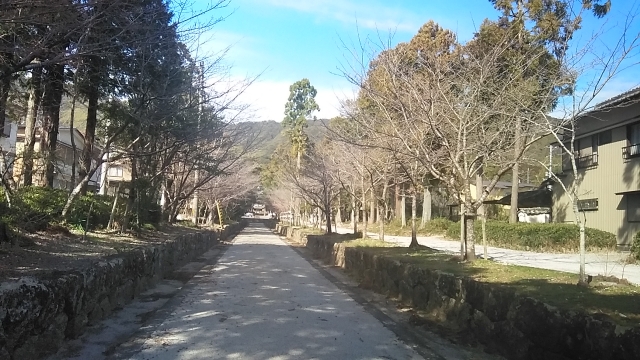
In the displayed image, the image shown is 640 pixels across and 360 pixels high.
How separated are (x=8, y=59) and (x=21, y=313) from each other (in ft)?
16.7

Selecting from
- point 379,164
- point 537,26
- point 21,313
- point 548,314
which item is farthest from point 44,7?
point 379,164

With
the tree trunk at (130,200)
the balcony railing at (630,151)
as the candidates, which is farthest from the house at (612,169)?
the tree trunk at (130,200)

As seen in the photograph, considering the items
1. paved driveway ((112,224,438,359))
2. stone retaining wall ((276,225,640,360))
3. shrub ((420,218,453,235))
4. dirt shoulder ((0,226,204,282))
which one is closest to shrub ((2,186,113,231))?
dirt shoulder ((0,226,204,282))

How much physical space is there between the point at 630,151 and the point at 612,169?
1.42 m

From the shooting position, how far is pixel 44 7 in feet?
21.2

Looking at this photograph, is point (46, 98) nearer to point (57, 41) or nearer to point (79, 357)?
point (57, 41)

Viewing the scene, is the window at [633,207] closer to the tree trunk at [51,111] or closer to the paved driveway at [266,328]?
the paved driveway at [266,328]

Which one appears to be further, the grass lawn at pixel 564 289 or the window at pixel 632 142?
the window at pixel 632 142

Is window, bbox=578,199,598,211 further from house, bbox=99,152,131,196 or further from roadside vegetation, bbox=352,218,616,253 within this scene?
house, bbox=99,152,131,196

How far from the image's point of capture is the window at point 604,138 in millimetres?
23172

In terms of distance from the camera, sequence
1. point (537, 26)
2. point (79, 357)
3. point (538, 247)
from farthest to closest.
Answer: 1. point (538, 247)
2. point (537, 26)
3. point (79, 357)

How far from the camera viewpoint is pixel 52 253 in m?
8.75

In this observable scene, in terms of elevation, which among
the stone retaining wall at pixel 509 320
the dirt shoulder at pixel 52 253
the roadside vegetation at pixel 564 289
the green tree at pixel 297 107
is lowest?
the stone retaining wall at pixel 509 320

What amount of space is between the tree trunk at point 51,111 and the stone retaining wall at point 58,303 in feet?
15.4
